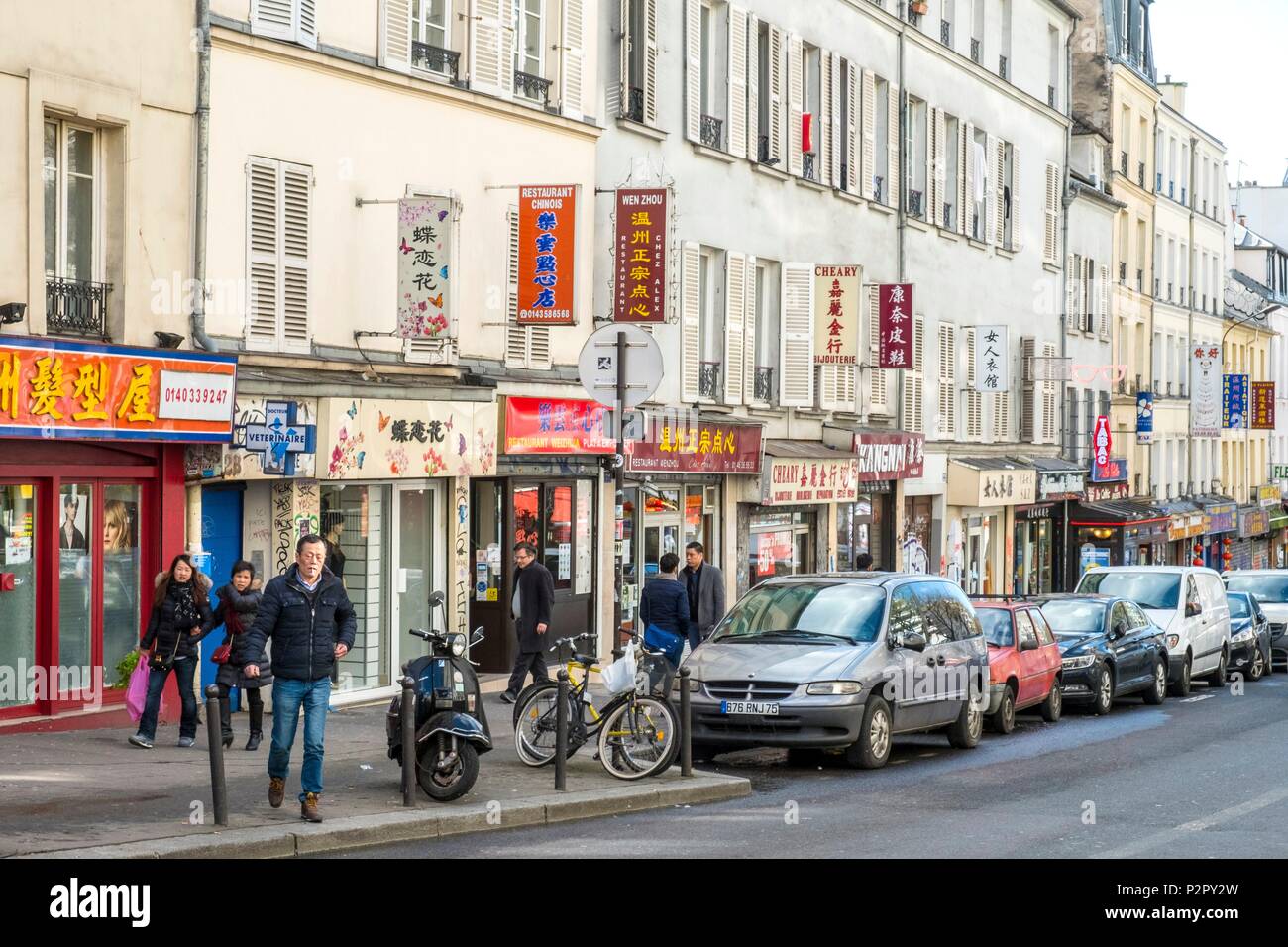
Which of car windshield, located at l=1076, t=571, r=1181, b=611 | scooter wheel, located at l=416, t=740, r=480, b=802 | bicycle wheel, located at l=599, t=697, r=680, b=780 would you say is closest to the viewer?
scooter wheel, located at l=416, t=740, r=480, b=802

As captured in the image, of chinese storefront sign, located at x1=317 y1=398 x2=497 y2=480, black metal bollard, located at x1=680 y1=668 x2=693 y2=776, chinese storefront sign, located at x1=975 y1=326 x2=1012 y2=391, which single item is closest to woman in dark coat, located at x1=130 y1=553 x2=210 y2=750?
chinese storefront sign, located at x1=317 y1=398 x2=497 y2=480

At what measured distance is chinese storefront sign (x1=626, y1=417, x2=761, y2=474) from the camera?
83.0 feet

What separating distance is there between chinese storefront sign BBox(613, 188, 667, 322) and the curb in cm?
969

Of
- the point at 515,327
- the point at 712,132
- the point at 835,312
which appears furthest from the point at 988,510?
the point at 515,327

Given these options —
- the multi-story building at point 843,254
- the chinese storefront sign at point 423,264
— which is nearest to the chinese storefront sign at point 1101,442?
the multi-story building at point 843,254

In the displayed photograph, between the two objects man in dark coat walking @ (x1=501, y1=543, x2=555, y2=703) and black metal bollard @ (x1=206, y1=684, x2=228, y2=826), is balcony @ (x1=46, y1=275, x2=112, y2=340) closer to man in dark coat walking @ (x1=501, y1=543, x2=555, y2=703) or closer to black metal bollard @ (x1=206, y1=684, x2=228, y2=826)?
man in dark coat walking @ (x1=501, y1=543, x2=555, y2=703)

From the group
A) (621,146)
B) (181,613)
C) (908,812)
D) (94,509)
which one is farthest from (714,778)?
(621,146)

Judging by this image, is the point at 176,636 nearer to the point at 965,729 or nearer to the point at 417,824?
the point at 417,824

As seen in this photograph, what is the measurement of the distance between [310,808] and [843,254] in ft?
72.7

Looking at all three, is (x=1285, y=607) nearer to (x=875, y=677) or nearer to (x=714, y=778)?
(x=875, y=677)

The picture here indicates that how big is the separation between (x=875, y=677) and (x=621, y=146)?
1051 centimetres

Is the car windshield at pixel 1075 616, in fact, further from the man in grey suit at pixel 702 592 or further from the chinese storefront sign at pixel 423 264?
the chinese storefront sign at pixel 423 264

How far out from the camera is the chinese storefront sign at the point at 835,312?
100ft
